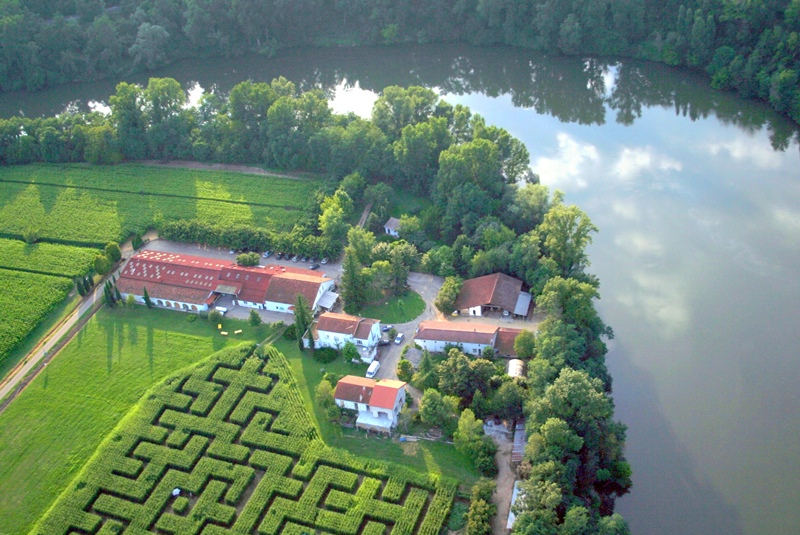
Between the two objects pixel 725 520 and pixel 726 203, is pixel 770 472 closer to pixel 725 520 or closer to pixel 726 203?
pixel 725 520

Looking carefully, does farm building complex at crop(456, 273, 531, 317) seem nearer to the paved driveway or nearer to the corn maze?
the paved driveway

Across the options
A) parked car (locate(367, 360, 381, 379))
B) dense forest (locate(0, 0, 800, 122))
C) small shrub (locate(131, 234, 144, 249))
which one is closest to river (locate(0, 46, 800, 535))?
dense forest (locate(0, 0, 800, 122))

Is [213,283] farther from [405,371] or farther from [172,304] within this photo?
[405,371]

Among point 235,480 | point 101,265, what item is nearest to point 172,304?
point 101,265

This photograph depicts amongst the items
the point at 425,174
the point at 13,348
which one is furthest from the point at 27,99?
the point at 425,174

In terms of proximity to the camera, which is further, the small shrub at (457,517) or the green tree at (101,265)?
the green tree at (101,265)

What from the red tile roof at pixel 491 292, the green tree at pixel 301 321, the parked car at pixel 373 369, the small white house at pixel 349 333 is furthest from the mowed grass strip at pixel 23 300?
the red tile roof at pixel 491 292

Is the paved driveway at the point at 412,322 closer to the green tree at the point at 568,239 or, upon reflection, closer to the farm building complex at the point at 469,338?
the farm building complex at the point at 469,338
